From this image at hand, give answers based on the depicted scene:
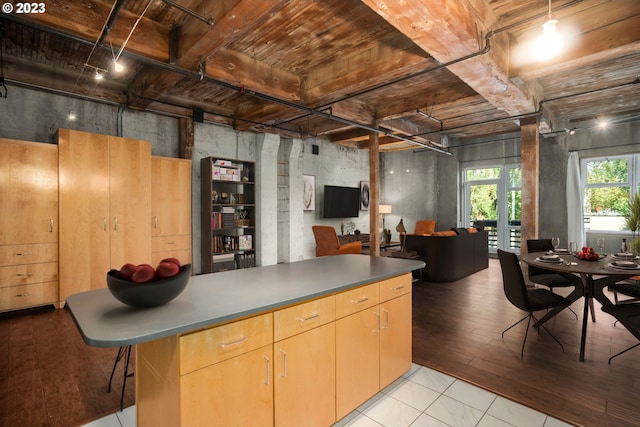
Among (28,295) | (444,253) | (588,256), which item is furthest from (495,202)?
(28,295)

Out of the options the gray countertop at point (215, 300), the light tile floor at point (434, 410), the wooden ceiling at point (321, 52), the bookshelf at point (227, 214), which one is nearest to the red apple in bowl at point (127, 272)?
the gray countertop at point (215, 300)

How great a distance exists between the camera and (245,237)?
247 inches

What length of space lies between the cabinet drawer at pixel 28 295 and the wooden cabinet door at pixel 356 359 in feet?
13.6

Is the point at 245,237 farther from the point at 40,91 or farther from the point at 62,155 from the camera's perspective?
the point at 40,91

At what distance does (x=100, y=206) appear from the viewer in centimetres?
431

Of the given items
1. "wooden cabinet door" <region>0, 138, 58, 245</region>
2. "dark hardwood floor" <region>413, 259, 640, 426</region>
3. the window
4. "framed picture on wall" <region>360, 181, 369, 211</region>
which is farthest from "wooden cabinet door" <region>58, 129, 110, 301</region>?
the window

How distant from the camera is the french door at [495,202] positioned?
8.30 meters

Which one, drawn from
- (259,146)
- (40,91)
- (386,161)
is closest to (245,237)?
(259,146)

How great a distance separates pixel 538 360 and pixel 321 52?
3.83 m

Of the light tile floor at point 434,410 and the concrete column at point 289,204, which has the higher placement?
the concrete column at point 289,204

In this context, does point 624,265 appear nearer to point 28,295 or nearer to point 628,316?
point 628,316

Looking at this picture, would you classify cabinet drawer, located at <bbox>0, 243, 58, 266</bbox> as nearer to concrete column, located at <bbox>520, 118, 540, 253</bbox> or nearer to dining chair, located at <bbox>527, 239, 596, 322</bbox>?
dining chair, located at <bbox>527, 239, 596, 322</bbox>

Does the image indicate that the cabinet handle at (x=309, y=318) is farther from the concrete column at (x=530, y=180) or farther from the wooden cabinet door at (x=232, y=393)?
the concrete column at (x=530, y=180)

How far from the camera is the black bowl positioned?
1.30 metres
